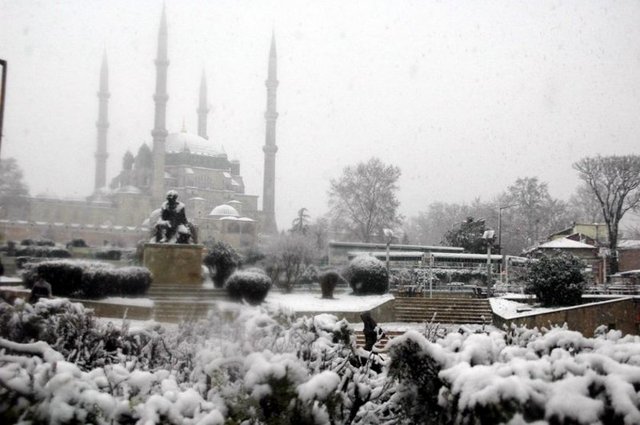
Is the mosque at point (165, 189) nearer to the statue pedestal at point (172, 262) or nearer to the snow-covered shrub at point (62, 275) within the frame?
the statue pedestal at point (172, 262)

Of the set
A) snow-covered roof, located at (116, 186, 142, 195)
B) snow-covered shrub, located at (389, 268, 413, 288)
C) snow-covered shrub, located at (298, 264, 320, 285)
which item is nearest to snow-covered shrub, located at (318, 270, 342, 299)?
snow-covered shrub, located at (389, 268, 413, 288)

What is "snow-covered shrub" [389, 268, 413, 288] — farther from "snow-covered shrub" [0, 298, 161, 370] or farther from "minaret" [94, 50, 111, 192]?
"minaret" [94, 50, 111, 192]

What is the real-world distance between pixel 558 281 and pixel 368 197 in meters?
9.69

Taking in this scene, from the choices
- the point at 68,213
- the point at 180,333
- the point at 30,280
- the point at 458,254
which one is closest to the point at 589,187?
the point at 458,254

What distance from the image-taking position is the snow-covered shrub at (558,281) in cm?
1255

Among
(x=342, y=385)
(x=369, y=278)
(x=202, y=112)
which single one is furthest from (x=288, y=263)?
(x=202, y=112)

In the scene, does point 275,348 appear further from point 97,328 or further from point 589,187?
point 589,187

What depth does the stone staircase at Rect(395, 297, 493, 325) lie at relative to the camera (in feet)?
39.2

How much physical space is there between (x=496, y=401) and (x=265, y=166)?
123 ft

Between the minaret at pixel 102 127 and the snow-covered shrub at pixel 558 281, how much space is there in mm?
28091

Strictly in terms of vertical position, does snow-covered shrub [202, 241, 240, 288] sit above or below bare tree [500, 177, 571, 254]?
below

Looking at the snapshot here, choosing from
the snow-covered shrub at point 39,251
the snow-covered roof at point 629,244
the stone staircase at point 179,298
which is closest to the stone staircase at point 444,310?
the stone staircase at point 179,298

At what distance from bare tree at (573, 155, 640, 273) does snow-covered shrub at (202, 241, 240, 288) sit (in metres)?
9.65

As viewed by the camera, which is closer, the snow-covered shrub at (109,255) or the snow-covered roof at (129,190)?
the snow-covered shrub at (109,255)
